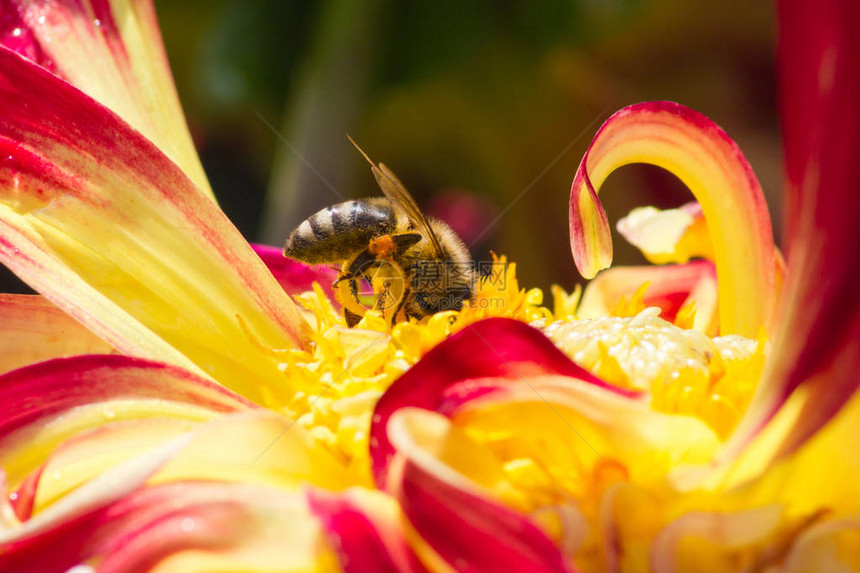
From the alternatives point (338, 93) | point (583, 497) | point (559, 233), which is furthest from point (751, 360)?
point (559, 233)

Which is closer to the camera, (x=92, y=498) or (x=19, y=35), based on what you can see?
(x=92, y=498)

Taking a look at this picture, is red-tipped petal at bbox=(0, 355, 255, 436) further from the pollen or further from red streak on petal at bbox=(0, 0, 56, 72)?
red streak on petal at bbox=(0, 0, 56, 72)

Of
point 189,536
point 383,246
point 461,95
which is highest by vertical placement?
point 461,95

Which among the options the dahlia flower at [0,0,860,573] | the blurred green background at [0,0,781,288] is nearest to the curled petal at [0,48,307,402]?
the dahlia flower at [0,0,860,573]

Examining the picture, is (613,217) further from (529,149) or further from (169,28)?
(169,28)

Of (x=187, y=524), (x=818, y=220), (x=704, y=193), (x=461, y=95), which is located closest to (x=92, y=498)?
(x=187, y=524)

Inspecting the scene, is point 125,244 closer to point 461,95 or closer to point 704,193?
point 704,193
